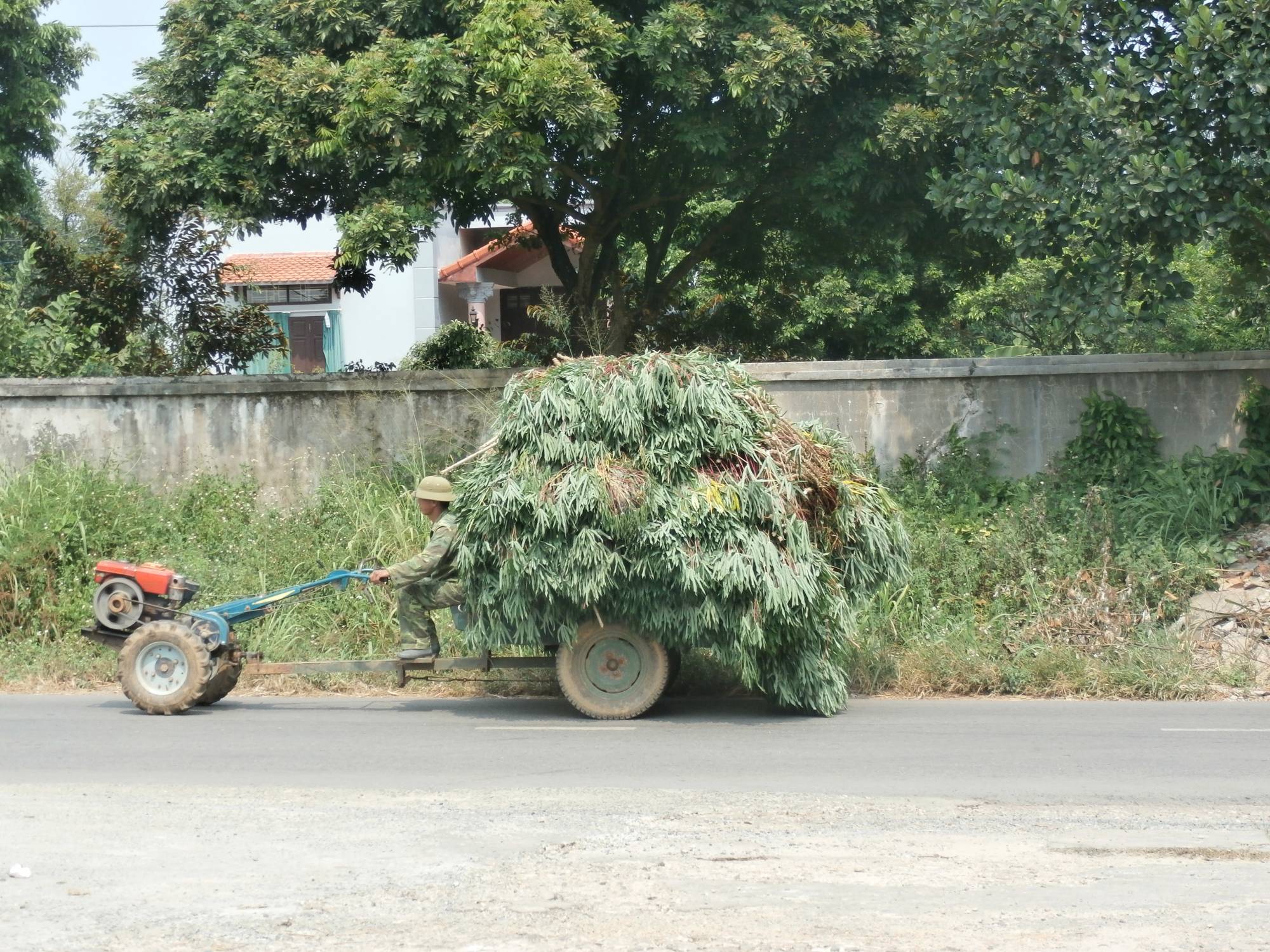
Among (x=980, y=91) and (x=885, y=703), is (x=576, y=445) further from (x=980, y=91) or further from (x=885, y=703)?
(x=980, y=91)

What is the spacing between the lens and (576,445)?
8.84 m

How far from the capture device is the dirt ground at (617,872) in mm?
4973

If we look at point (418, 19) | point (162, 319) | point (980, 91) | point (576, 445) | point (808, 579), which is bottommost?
point (808, 579)

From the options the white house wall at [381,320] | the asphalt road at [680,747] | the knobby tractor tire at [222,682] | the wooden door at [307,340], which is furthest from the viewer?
the white house wall at [381,320]

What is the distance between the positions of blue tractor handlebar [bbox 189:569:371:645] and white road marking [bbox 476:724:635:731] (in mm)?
1467

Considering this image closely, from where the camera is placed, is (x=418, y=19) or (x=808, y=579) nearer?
(x=808, y=579)

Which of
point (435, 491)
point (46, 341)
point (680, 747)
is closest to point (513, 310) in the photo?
point (46, 341)

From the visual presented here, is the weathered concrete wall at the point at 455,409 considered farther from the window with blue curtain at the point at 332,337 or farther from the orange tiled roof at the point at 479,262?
the window with blue curtain at the point at 332,337

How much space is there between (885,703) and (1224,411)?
5.79 m

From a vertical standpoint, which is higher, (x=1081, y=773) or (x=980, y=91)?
(x=980, y=91)

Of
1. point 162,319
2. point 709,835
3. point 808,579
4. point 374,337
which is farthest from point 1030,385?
point 374,337

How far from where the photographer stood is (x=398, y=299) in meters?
33.6

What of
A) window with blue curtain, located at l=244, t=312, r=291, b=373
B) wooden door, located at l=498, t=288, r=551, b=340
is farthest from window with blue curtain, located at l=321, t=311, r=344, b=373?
window with blue curtain, located at l=244, t=312, r=291, b=373

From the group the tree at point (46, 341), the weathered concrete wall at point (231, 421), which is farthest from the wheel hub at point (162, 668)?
the tree at point (46, 341)
